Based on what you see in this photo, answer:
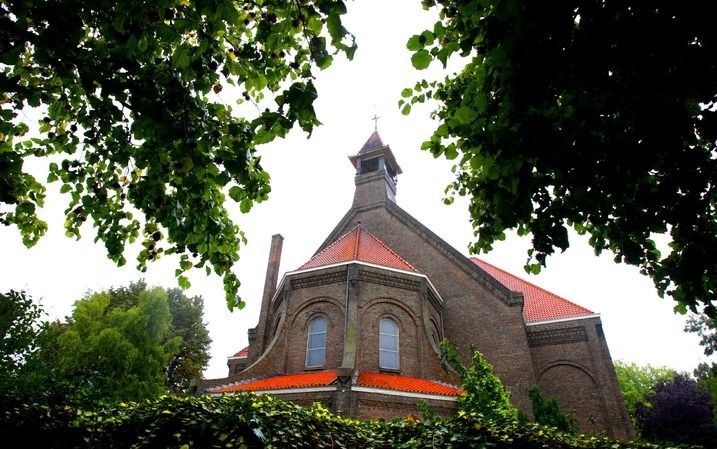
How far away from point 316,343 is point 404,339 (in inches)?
138

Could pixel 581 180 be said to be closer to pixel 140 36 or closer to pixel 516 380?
pixel 140 36

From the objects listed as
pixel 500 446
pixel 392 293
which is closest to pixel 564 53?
pixel 500 446

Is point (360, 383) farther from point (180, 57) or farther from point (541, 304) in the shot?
point (180, 57)

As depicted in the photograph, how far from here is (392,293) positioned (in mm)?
17766

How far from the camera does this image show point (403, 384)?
14.9 m

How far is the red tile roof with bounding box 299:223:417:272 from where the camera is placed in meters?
18.6

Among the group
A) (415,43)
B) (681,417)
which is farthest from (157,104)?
(681,417)

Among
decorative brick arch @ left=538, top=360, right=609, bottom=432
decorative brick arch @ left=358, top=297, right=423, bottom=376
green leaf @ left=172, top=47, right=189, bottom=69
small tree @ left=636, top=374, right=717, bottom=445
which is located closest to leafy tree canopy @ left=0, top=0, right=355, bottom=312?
green leaf @ left=172, top=47, right=189, bottom=69

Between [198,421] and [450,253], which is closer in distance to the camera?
[198,421]

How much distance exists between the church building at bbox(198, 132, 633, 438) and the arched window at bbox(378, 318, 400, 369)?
0.04 meters

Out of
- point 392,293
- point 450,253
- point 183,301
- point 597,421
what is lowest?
point 597,421

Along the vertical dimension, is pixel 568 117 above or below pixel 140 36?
below

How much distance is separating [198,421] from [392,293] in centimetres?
1268

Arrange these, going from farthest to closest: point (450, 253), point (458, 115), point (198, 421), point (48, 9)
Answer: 1. point (450, 253)
2. point (198, 421)
3. point (458, 115)
4. point (48, 9)
